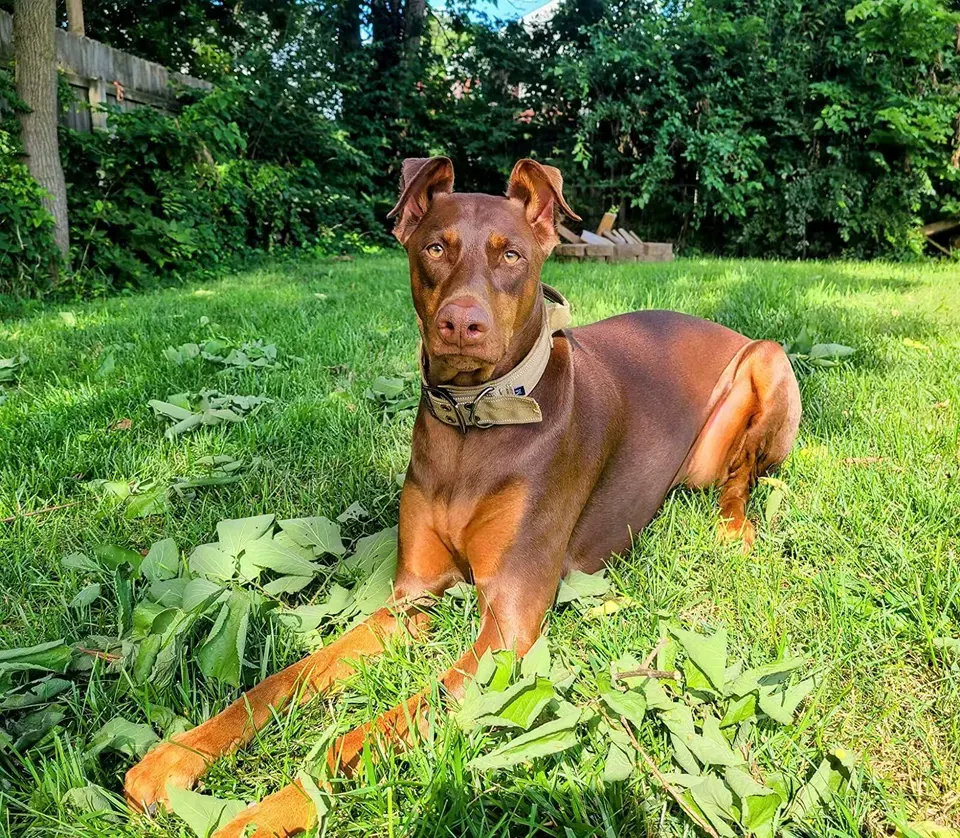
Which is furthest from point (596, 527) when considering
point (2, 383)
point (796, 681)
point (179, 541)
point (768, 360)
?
point (2, 383)

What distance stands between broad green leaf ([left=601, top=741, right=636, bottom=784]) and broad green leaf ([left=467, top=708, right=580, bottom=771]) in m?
0.07

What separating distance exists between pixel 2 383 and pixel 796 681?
13.7 ft

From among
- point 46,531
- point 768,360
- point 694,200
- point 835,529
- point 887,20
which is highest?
point 887,20

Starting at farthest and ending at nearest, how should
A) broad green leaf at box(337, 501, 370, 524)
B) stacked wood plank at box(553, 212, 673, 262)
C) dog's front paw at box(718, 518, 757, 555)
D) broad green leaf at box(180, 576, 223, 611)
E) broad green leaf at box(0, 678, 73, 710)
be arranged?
stacked wood plank at box(553, 212, 673, 262), broad green leaf at box(337, 501, 370, 524), dog's front paw at box(718, 518, 757, 555), broad green leaf at box(180, 576, 223, 611), broad green leaf at box(0, 678, 73, 710)

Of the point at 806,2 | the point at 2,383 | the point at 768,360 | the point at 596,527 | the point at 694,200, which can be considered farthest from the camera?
the point at 694,200

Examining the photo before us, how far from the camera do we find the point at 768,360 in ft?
9.62

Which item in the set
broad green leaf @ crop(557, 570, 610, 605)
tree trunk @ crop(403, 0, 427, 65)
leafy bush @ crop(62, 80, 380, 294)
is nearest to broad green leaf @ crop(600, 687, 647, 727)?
broad green leaf @ crop(557, 570, 610, 605)

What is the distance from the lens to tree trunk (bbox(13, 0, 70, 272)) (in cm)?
648

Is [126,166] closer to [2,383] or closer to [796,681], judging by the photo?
[2,383]

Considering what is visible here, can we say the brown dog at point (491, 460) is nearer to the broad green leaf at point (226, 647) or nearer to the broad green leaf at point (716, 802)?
the broad green leaf at point (226, 647)

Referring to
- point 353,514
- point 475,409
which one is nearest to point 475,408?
point 475,409

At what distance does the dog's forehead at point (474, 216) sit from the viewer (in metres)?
1.99

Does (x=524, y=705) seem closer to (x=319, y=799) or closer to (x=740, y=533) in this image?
(x=319, y=799)

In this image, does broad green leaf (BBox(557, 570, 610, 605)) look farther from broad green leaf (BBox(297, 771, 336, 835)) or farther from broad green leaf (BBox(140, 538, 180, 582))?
broad green leaf (BBox(140, 538, 180, 582))
